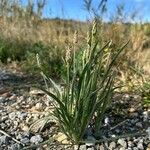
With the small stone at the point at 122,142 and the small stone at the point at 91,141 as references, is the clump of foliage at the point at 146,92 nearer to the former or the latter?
the small stone at the point at 122,142

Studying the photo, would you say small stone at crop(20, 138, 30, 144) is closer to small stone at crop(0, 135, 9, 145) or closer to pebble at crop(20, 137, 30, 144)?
pebble at crop(20, 137, 30, 144)

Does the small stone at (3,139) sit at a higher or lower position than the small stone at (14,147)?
higher

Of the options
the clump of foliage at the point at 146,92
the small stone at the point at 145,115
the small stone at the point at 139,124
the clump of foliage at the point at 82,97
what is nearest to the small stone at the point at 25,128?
the clump of foliage at the point at 82,97

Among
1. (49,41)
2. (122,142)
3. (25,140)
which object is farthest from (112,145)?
(49,41)

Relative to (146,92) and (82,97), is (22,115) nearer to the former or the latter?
(82,97)

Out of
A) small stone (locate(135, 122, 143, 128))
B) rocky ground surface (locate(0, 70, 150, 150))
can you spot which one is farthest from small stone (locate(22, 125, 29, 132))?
small stone (locate(135, 122, 143, 128))

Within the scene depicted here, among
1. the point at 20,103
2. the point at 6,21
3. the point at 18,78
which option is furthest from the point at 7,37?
the point at 20,103

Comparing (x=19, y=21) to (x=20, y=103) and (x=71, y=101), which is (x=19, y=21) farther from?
(x=71, y=101)
